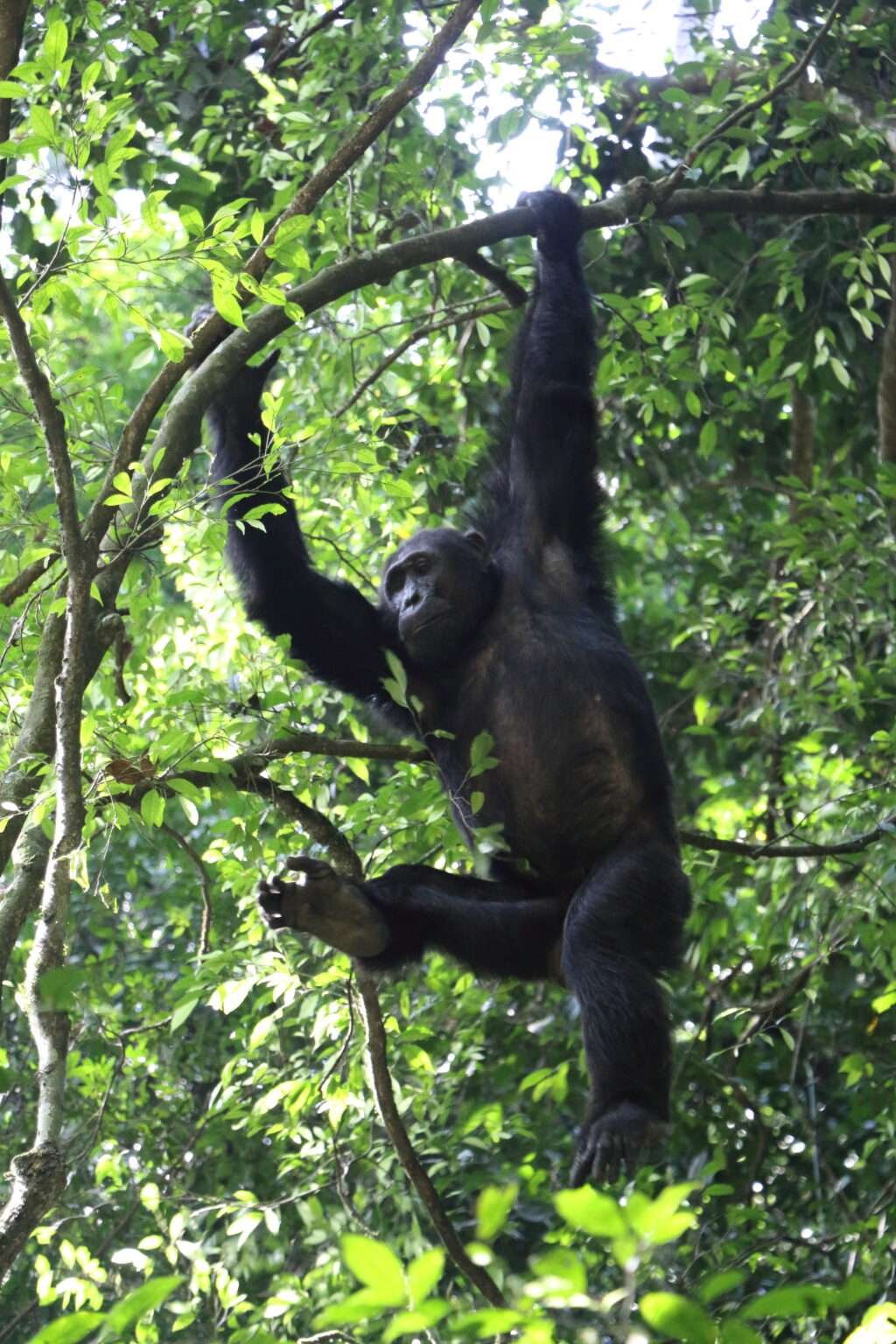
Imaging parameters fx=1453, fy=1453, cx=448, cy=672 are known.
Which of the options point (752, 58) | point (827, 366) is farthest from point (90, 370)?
point (827, 366)

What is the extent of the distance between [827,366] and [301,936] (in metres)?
4.37

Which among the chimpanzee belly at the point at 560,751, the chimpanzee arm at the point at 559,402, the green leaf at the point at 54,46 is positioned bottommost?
the chimpanzee belly at the point at 560,751

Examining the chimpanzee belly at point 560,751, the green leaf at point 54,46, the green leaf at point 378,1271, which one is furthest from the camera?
the chimpanzee belly at point 560,751

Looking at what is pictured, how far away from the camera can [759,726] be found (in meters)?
8.63

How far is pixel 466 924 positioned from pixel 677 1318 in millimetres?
3140

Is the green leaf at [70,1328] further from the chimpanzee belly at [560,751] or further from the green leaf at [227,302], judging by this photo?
the chimpanzee belly at [560,751]

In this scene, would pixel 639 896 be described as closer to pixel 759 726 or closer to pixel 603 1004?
pixel 603 1004

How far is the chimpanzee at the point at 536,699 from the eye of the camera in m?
4.46

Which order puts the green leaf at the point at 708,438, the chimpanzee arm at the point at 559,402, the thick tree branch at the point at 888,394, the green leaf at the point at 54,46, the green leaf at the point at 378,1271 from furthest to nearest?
1. the thick tree branch at the point at 888,394
2. the green leaf at the point at 708,438
3. the chimpanzee arm at the point at 559,402
4. the green leaf at the point at 54,46
5. the green leaf at the point at 378,1271

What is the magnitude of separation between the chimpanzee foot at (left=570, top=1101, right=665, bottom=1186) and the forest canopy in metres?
0.28

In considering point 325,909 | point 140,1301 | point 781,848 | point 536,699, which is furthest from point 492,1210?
point 781,848

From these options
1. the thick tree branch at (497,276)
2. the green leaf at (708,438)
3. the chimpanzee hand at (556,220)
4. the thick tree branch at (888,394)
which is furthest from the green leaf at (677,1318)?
the thick tree branch at (888,394)

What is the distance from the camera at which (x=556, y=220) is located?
18.1 feet

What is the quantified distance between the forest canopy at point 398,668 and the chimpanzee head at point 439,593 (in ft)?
1.42
